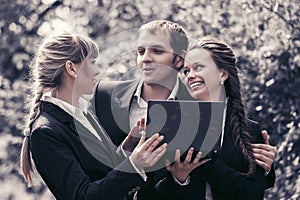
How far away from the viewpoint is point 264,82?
9.66m

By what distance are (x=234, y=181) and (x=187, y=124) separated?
15.4 inches

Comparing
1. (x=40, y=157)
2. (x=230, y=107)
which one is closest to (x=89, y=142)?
Answer: (x=40, y=157)

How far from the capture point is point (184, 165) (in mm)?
3574

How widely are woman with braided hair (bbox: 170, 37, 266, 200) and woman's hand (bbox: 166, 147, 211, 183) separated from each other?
0.09 meters

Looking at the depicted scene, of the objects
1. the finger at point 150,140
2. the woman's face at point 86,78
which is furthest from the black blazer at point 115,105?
the finger at point 150,140

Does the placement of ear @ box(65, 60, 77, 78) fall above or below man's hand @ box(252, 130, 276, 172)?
above

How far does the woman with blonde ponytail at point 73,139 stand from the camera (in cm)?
346

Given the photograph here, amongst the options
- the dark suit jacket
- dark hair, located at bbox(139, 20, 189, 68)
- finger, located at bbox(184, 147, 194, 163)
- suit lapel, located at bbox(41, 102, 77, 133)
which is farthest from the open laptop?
dark hair, located at bbox(139, 20, 189, 68)

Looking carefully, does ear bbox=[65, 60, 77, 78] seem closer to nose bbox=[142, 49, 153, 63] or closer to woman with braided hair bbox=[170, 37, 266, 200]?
nose bbox=[142, 49, 153, 63]

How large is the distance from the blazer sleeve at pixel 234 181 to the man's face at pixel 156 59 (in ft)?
1.65

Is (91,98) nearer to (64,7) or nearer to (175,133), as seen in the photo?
(175,133)

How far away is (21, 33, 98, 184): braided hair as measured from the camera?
369cm

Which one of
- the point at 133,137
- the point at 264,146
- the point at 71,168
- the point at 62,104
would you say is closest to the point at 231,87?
the point at 264,146

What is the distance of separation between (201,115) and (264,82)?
20.0 ft
